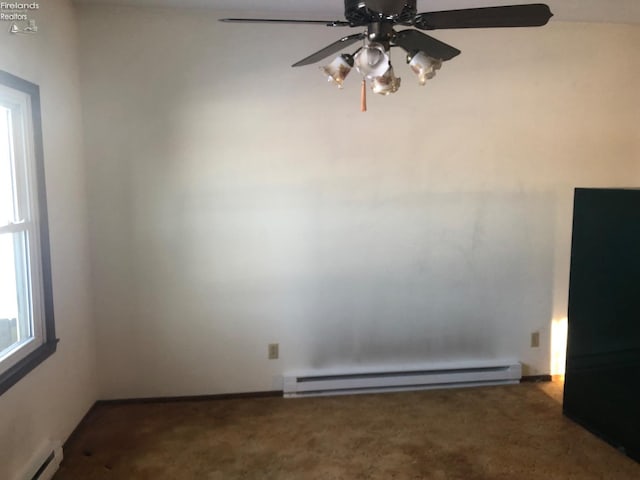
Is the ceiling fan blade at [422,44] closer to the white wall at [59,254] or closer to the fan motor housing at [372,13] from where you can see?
the fan motor housing at [372,13]

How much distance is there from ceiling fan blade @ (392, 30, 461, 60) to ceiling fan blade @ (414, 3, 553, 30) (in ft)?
0.14

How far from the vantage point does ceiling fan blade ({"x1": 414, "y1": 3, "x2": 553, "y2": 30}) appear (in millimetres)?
1619

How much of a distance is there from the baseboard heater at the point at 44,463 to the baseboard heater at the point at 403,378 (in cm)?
142

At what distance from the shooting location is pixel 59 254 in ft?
8.63

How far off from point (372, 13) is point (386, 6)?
176mm

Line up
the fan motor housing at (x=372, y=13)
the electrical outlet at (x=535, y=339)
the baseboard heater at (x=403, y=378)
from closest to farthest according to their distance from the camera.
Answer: the fan motor housing at (x=372, y=13) → the baseboard heater at (x=403, y=378) → the electrical outlet at (x=535, y=339)

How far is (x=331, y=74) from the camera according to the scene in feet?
6.23

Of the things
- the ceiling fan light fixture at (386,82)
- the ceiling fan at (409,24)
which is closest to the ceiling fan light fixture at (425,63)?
the ceiling fan at (409,24)

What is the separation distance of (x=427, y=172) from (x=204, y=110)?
5.27ft

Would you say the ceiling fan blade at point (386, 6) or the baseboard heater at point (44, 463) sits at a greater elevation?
the ceiling fan blade at point (386, 6)

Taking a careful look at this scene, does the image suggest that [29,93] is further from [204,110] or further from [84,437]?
[84,437]

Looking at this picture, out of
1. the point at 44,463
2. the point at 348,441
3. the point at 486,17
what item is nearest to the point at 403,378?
the point at 348,441

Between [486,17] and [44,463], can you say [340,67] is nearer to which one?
[486,17]

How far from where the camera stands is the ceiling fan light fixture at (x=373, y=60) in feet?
5.51
